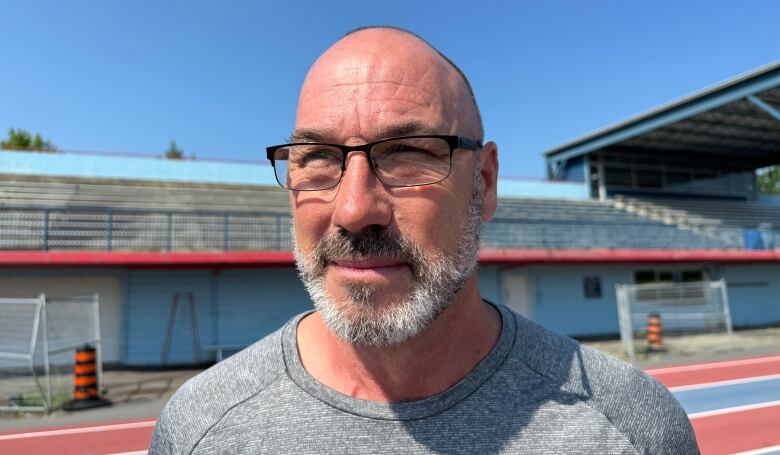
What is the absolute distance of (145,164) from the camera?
19922mm

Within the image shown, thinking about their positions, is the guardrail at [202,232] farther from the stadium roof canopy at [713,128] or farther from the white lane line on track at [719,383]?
the white lane line on track at [719,383]

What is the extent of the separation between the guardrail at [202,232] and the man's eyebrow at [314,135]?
13.0 m

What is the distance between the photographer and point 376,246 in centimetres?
125

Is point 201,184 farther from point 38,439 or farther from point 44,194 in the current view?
point 38,439

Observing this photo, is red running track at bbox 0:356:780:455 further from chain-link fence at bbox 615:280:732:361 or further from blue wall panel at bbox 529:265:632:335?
blue wall panel at bbox 529:265:632:335

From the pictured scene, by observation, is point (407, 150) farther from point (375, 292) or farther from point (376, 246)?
point (375, 292)

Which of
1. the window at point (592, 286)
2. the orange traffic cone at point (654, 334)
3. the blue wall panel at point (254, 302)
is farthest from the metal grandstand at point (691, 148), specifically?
the blue wall panel at point (254, 302)

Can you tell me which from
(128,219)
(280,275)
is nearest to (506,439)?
(280,275)

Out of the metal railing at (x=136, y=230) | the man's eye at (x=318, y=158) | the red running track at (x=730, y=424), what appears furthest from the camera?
the metal railing at (x=136, y=230)

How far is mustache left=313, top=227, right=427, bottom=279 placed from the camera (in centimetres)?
125

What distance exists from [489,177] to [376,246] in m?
0.56

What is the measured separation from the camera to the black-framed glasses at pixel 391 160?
1.30 meters

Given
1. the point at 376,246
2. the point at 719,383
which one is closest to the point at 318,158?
the point at 376,246

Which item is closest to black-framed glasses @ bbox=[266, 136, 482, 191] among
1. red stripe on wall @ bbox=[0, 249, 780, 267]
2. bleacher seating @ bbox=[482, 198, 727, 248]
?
red stripe on wall @ bbox=[0, 249, 780, 267]
